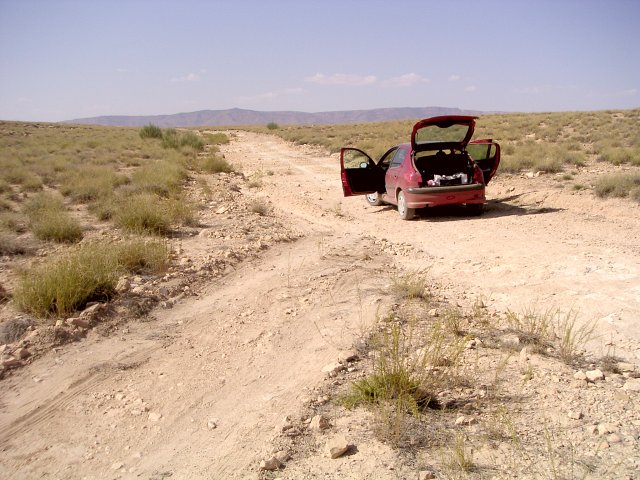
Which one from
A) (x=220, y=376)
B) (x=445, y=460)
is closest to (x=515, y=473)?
(x=445, y=460)

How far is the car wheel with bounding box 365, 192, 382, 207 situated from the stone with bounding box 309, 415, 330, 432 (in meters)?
8.87

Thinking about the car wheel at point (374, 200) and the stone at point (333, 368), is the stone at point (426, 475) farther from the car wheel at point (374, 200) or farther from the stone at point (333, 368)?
the car wheel at point (374, 200)

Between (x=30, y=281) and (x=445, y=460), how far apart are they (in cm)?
466

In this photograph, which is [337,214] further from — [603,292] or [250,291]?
[603,292]

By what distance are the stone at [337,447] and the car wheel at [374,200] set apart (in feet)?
29.9

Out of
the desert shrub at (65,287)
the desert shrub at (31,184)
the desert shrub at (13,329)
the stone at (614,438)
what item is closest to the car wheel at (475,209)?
the desert shrub at (65,287)

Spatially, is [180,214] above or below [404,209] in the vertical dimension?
above

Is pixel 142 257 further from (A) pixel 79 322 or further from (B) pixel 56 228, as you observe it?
(B) pixel 56 228

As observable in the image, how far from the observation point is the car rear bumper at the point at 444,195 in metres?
9.66

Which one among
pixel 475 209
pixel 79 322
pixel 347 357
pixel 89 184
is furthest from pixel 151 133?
pixel 347 357

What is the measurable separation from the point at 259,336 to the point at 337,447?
6.75ft

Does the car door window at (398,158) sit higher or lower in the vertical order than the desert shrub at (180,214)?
higher

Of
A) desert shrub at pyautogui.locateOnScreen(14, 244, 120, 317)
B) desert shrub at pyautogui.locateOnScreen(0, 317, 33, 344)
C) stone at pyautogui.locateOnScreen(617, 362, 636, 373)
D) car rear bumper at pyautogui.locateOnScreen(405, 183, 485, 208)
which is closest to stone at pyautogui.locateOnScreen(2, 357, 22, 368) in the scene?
desert shrub at pyautogui.locateOnScreen(0, 317, 33, 344)

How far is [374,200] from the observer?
39.8 feet
